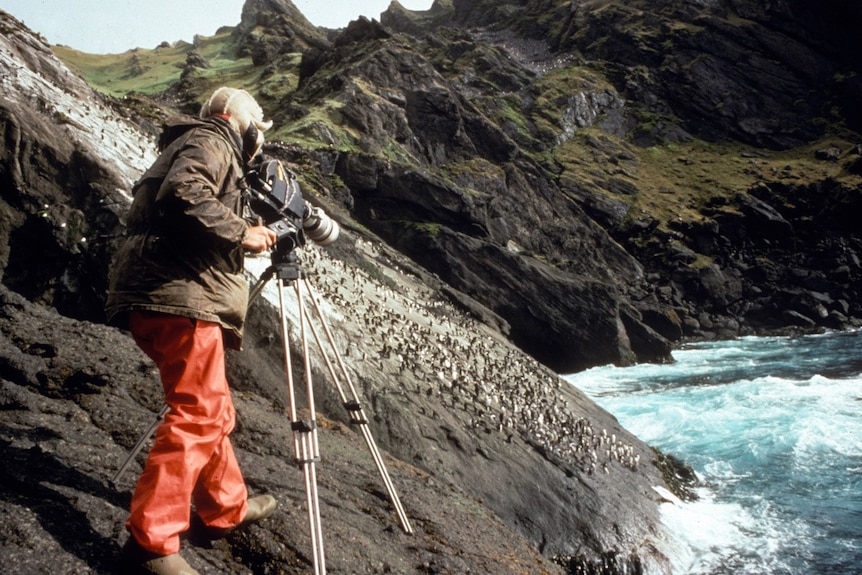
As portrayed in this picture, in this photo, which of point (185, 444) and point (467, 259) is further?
point (467, 259)

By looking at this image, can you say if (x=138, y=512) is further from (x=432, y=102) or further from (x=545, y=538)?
(x=432, y=102)

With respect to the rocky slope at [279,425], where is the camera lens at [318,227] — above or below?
above

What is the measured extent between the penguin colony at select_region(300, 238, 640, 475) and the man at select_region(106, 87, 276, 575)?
18.4 ft

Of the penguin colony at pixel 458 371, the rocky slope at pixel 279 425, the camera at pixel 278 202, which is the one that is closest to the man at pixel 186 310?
the camera at pixel 278 202

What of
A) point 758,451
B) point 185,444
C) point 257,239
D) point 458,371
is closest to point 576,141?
point 758,451

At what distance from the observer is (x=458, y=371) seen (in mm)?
11758

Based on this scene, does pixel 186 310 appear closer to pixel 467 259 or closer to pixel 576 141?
pixel 467 259

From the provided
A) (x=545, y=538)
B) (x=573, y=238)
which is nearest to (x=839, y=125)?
(x=573, y=238)

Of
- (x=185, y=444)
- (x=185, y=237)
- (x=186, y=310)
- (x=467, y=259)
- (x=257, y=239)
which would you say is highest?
(x=467, y=259)

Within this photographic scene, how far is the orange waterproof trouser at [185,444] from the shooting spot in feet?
9.90

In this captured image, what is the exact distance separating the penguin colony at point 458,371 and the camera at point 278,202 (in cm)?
525

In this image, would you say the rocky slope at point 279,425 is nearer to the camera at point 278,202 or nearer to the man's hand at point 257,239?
the man's hand at point 257,239

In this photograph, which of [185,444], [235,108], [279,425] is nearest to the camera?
[185,444]

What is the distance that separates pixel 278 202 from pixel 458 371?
815 cm
